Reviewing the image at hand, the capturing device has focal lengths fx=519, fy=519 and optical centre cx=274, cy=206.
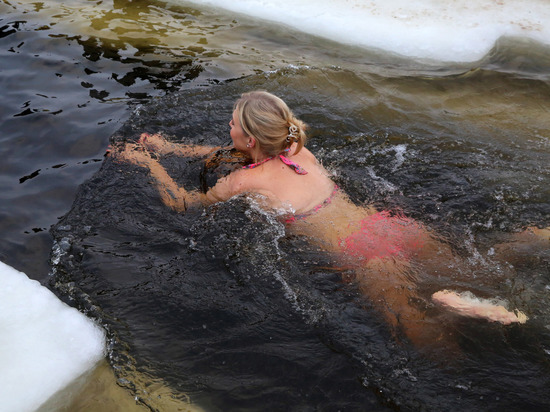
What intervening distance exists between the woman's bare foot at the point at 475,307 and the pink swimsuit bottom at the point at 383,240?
0.42 m

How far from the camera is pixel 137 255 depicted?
3.74m

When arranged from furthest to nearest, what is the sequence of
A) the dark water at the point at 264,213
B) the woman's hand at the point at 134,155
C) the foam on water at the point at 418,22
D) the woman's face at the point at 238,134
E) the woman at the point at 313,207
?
the foam on water at the point at 418,22
the woman's hand at the point at 134,155
the woman's face at the point at 238,134
the woman at the point at 313,207
the dark water at the point at 264,213

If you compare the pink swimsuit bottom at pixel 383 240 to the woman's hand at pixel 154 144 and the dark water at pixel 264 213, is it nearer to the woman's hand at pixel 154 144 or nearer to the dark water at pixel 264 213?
the dark water at pixel 264 213

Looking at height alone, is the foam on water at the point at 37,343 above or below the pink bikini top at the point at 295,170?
below

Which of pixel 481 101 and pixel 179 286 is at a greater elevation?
pixel 481 101

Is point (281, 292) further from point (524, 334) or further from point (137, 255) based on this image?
point (524, 334)

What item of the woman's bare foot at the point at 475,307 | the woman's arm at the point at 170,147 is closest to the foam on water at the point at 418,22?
the woman's arm at the point at 170,147

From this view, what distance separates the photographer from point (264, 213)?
151 inches

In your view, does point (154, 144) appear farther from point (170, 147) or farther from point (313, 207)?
point (313, 207)

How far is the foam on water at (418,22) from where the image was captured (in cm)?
645

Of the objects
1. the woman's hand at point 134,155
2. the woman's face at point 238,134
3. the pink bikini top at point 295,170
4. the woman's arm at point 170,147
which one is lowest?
the woman's hand at point 134,155

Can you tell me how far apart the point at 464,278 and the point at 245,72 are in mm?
3639

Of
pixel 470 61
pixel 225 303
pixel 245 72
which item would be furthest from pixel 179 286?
pixel 470 61

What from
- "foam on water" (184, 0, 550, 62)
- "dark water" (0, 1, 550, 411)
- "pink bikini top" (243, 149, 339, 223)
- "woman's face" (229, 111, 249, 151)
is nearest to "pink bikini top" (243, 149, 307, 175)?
"pink bikini top" (243, 149, 339, 223)
